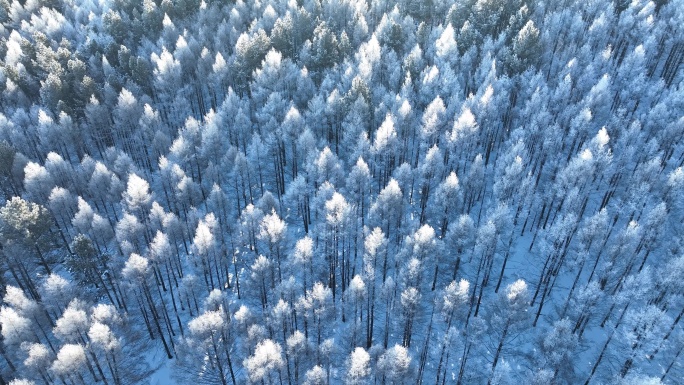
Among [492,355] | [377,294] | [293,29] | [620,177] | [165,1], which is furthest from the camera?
[165,1]

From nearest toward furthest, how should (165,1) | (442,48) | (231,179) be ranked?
(231,179)
(442,48)
(165,1)

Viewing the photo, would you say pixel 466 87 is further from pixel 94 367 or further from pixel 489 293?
pixel 94 367

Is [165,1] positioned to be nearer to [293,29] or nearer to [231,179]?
[293,29]

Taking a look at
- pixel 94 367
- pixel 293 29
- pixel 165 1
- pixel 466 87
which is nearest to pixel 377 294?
pixel 94 367

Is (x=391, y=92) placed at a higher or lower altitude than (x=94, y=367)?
higher

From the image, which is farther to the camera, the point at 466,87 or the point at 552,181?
the point at 466,87

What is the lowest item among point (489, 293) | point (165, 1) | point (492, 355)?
point (492, 355)

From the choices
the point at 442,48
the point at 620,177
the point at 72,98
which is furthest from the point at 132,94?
the point at 620,177
